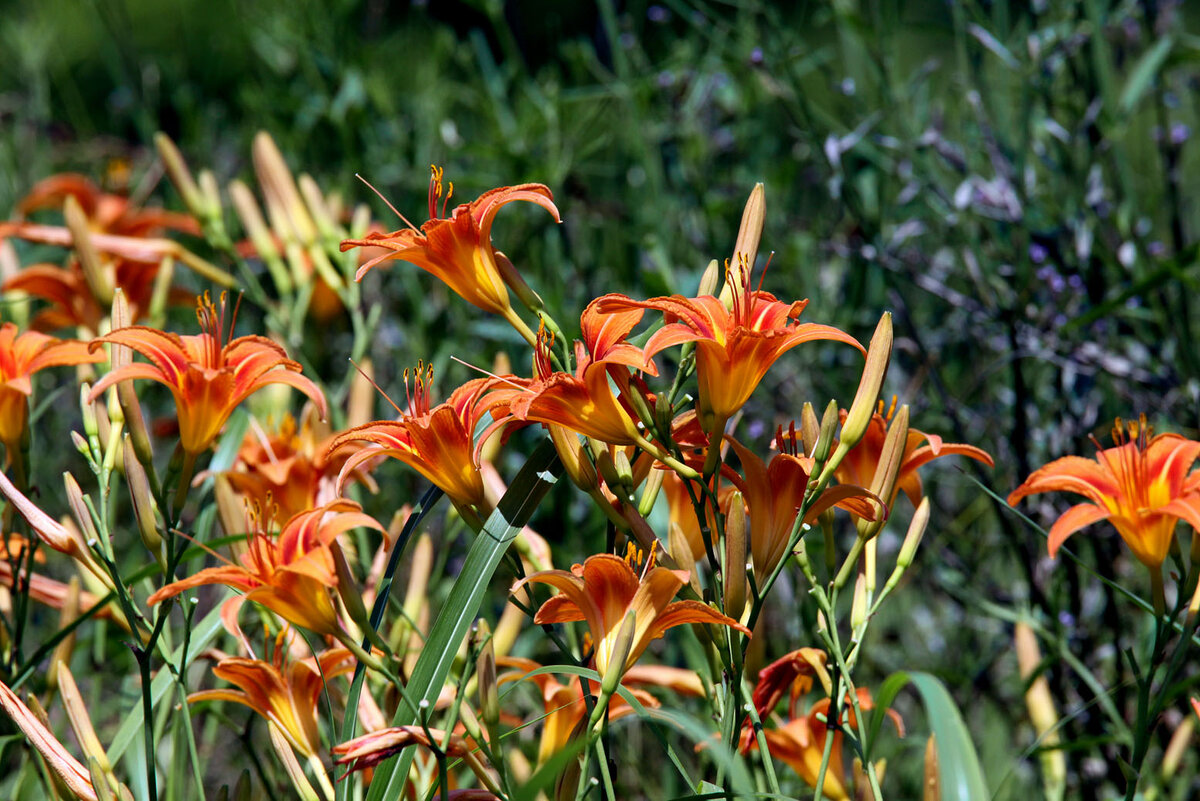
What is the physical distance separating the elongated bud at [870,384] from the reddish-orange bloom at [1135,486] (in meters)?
0.13

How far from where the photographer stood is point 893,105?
1533mm

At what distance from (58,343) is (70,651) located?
32cm

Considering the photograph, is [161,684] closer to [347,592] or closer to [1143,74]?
[347,592]

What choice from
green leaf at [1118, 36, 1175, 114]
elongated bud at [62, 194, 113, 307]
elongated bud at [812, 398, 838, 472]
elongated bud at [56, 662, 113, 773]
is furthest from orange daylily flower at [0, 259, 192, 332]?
green leaf at [1118, 36, 1175, 114]

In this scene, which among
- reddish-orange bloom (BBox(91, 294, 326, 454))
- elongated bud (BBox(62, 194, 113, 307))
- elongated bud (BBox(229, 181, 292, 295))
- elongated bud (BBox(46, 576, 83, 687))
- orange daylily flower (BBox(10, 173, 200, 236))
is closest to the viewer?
reddish-orange bloom (BBox(91, 294, 326, 454))

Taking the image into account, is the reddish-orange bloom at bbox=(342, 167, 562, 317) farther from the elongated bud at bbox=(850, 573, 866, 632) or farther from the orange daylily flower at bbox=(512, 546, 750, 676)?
the elongated bud at bbox=(850, 573, 866, 632)

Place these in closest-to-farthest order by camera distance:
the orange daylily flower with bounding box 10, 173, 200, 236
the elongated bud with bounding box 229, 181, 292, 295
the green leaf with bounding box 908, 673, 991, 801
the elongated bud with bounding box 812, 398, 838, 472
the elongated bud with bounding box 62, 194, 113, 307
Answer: the green leaf with bounding box 908, 673, 991, 801
the elongated bud with bounding box 812, 398, 838, 472
the elongated bud with bounding box 62, 194, 113, 307
the elongated bud with bounding box 229, 181, 292, 295
the orange daylily flower with bounding box 10, 173, 200, 236

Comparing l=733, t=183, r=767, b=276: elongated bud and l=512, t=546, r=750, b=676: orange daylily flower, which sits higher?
l=733, t=183, r=767, b=276: elongated bud

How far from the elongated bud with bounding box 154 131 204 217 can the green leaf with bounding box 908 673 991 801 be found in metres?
1.25

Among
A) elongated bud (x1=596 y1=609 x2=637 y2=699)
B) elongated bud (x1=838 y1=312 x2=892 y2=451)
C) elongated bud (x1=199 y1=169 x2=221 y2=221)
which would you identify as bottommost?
elongated bud (x1=596 y1=609 x2=637 y2=699)

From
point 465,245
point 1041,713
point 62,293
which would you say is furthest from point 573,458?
point 62,293

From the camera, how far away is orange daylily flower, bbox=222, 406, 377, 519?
3.43 ft

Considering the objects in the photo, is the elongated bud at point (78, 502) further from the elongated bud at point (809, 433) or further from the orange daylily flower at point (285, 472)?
the elongated bud at point (809, 433)

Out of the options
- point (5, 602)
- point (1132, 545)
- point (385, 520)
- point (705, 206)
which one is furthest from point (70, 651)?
point (705, 206)
